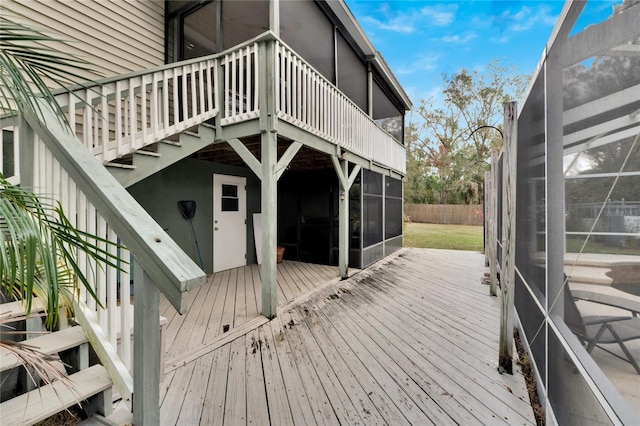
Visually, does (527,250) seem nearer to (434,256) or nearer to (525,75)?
(434,256)

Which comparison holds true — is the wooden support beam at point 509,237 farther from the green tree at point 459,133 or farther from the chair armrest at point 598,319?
the green tree at point 459,133

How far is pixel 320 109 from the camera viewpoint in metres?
4.66

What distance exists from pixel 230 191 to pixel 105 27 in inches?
129

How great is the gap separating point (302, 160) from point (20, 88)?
5.15m

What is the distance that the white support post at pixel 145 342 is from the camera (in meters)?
1.05

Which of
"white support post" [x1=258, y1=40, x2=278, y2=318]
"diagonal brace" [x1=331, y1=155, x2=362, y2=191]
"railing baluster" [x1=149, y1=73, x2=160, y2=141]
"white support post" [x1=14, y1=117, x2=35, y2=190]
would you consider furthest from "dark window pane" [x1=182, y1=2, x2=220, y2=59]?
"white support post" [x1=14, y1=117, x2=35, y2=190]

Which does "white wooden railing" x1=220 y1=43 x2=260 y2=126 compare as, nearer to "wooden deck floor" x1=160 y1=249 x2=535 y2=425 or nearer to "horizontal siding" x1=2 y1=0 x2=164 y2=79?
"horizontal siding" x1=2 y1=0 x2=164 y2=79

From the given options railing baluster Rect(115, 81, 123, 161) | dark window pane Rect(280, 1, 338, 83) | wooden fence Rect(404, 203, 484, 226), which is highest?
dark window pane Rect(280, 1, 338, 83)

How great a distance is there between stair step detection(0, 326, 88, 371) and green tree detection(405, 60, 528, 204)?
19.6 meters

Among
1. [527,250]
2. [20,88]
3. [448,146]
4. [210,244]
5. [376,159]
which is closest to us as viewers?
[20,88]

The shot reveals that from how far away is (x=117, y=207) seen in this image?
1122 mm

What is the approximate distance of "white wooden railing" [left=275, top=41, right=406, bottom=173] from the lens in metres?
3.68

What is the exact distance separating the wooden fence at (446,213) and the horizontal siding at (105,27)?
51.6ft

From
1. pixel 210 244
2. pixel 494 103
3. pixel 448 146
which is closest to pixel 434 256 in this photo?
pixel 210 244
